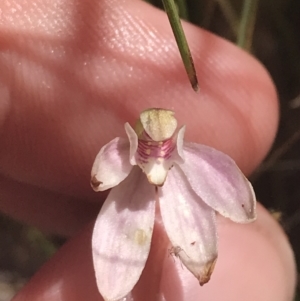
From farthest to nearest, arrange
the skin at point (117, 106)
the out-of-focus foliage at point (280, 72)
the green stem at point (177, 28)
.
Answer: the out-of-focus foliage at point (280, 72) → the skin at point (117, 106) → the green stem at point (177, 28)

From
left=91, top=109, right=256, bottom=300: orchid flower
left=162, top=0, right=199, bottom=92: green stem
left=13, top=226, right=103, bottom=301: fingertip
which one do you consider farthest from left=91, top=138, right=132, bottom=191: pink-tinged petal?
left=13, top=226, right=103, bottom=301: fingertip

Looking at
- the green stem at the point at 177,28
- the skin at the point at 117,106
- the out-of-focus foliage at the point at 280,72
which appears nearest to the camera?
the green stem at the point at 177,28

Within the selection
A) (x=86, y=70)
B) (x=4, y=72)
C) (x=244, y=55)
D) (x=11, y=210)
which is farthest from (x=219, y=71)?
(x=11, y=210)

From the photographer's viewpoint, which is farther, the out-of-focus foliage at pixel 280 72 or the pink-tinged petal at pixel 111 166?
the out-of-focus foliage at pixel 280 72

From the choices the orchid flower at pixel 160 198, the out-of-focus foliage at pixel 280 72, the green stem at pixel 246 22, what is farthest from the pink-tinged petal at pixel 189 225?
the out-of-focus foliage at pixel 280 72

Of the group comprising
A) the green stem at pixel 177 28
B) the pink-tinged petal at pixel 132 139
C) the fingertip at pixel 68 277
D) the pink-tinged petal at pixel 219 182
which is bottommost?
the fingertip at pixel 68 277

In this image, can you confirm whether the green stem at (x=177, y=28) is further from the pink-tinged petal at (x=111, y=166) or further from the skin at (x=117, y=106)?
the skin at (x=117, y=106)

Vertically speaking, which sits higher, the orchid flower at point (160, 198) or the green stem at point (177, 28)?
the green stem at point (177, 28)

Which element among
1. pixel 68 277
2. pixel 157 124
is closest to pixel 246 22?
pixel 157 124

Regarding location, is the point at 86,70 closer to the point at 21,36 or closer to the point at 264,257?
the point at 21,36
